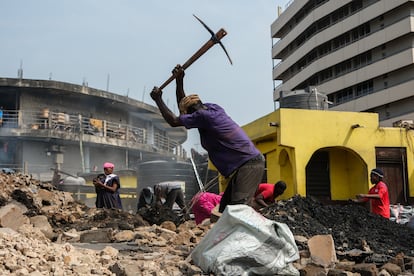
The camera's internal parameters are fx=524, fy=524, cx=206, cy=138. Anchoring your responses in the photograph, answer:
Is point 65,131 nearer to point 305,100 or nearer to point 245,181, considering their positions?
point 305,100

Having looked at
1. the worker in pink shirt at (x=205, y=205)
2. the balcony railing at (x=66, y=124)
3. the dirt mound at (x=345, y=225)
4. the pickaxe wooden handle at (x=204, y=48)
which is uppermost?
the balcony railing at (x=66, y=124)

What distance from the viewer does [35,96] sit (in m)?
28.1

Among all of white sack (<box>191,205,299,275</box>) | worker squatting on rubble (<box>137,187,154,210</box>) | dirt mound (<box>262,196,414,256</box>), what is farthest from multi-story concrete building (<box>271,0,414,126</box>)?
white sack (<box>191,205,299,275</box>)

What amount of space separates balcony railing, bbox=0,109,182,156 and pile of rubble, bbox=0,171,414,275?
17662mm

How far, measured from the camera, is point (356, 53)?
39938mm

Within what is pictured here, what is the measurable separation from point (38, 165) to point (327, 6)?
26647mm

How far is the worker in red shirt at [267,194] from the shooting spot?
26.5 ft

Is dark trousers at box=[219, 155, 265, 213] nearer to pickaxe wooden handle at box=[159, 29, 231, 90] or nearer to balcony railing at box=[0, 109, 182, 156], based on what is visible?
pickaxe wooden handle at box=[159, 29, 231, 90]

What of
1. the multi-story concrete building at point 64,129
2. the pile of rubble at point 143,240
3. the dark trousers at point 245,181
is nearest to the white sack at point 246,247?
the pile of rubble at point 143,240

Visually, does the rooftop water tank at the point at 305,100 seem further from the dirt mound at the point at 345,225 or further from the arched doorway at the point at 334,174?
the dirt mound at the point at 345,225

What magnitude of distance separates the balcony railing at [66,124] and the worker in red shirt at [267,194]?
68.9ft

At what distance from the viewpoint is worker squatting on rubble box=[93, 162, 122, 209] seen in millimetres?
9031

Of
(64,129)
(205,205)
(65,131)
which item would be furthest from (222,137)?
(64,129)

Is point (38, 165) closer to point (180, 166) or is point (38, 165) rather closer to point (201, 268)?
point (180, 166)
